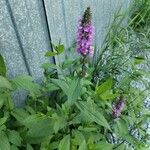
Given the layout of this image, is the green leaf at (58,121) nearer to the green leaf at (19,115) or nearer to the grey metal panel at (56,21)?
the green leaf at (19,115)

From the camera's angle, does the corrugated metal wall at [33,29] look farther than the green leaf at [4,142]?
Yes

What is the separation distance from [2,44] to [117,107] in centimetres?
68

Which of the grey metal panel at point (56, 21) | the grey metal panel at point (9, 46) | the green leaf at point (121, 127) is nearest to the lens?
the grey metal panel at point (9, 46)

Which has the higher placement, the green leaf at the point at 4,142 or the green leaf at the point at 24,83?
the green leaf at the point at 24,83

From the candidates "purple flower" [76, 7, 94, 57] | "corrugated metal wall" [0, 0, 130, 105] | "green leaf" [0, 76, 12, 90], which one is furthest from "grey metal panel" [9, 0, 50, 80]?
"purple flower" [76, 7, 94, 57]

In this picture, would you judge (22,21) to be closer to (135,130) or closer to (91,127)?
(91,127)

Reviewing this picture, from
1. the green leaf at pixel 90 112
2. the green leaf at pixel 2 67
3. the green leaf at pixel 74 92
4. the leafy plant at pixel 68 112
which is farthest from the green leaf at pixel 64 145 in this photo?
the green leaf at pixel 2 67

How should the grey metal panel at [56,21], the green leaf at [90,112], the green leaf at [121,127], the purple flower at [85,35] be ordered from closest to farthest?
1. the purple flower at [85,35]
2. the green leaf at [90,112]
3. the green leaf at [121,127]
4. the grey metal panel at [56,21]

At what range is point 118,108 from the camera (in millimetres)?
1807

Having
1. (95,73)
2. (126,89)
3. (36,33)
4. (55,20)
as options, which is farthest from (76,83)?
(95,73)

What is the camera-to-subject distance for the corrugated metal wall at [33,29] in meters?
1.81

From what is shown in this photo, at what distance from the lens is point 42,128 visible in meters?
1.73

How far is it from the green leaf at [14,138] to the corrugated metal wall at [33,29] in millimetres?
359

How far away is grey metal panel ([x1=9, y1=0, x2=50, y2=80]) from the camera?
6.04 feet
